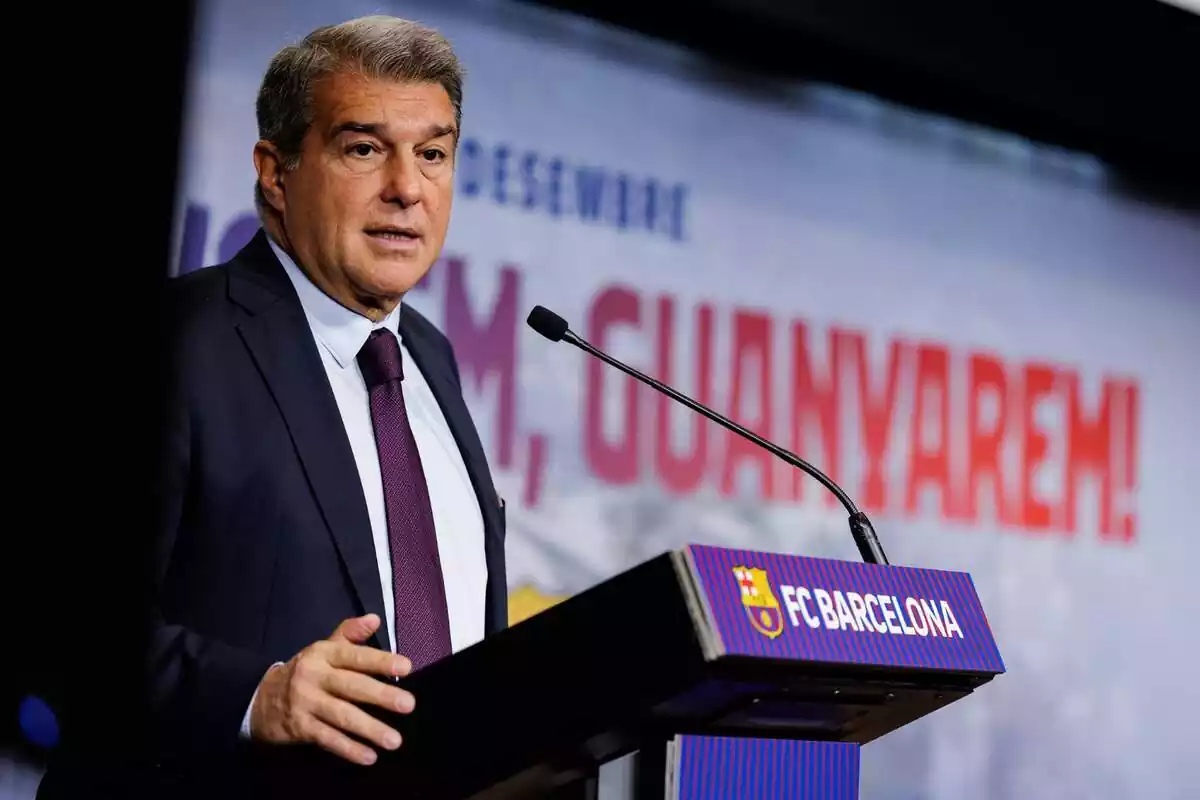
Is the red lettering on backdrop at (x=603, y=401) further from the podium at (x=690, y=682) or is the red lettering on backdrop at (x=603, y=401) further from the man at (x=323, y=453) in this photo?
the podium at (x=690, y=682)

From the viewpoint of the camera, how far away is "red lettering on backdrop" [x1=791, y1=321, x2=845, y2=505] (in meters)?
3.92

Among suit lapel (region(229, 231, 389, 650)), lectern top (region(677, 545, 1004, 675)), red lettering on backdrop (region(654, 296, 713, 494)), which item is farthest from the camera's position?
red lettering on backdrop (region(654, 296, 713, 494))

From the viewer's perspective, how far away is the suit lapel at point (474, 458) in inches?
68.3

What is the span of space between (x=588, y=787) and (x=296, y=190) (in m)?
0.85

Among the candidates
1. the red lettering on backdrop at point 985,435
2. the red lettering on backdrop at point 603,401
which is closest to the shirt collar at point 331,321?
the red lettering on backdrop at point 603,401

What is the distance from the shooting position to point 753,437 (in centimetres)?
162

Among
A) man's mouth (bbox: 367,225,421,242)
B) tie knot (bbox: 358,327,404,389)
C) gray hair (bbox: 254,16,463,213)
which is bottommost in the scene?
tie knot (bbox: 358,327,404,389)

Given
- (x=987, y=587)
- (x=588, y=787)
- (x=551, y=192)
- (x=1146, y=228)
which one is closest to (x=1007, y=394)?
(x=987, y=587)

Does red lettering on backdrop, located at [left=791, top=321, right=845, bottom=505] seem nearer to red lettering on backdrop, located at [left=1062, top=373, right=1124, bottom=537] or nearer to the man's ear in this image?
red lettering on backdrop, located at [left=1062, top=373, right=1124, bottom=537]

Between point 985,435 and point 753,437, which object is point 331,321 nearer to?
point 753,437

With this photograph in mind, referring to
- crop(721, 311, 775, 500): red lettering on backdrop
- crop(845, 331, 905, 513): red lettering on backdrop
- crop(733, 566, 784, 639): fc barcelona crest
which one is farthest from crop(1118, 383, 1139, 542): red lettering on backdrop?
crop(733, 566, 784, 639): fc barcelona crest

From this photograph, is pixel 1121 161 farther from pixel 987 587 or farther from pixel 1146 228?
pixel 987 587

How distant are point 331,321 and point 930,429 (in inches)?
108

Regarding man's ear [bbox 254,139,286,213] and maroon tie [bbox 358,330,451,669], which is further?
man's ear [bbox 254,139,286,213]
